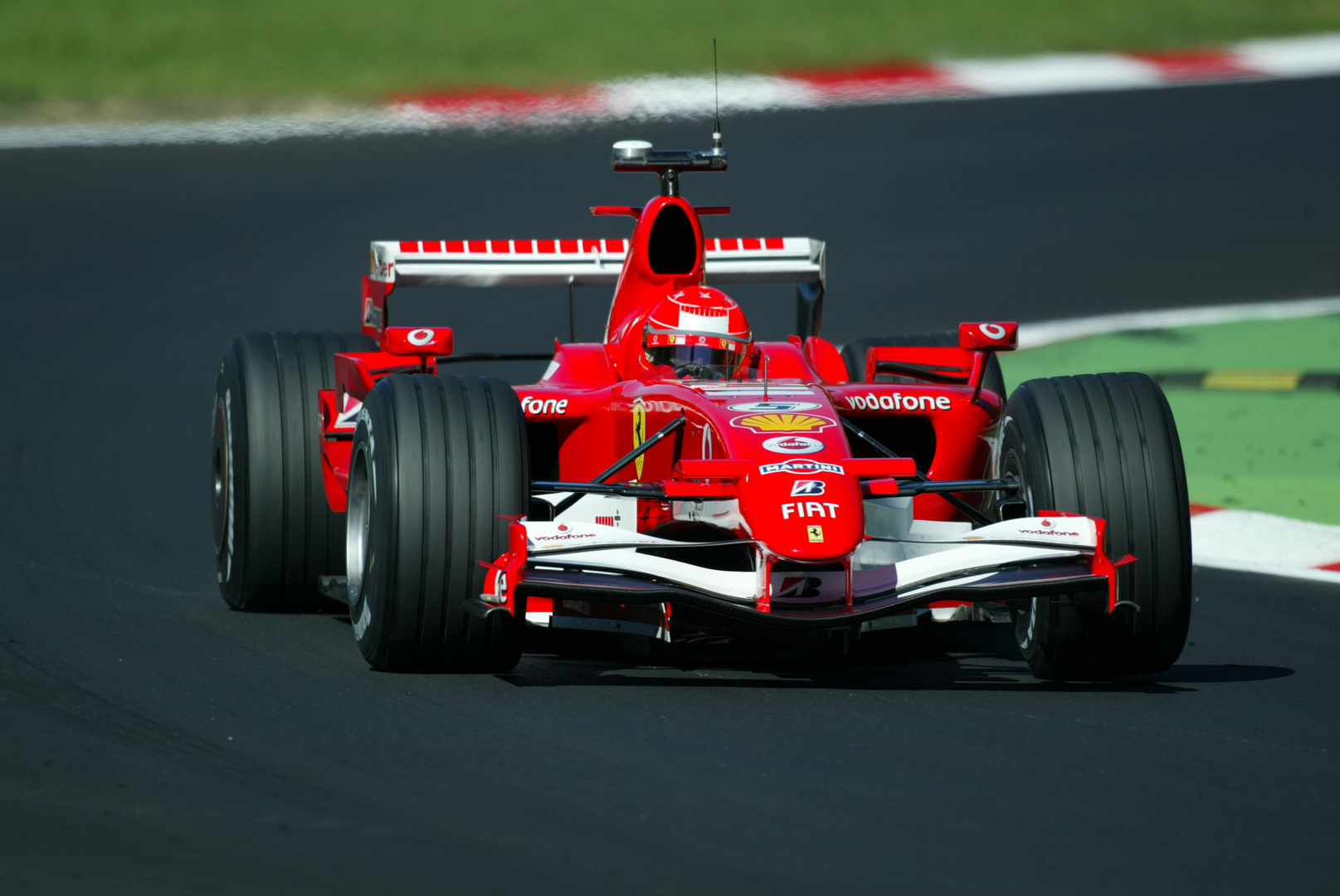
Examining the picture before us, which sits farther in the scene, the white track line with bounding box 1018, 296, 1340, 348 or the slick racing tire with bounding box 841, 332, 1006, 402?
the white track line with bounding box 1018, 296, 1340, 348

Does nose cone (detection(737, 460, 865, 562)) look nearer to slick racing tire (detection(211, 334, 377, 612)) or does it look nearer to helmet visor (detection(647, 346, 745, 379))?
helmet visor (detection(647, 346, 745, 379))

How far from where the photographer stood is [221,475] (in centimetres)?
880

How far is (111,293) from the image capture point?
17.8m

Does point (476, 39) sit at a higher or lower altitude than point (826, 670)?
higher

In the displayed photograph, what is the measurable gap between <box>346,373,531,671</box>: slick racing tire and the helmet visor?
1.37 metres

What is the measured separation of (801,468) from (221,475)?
3.56 metres

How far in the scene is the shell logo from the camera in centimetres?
646

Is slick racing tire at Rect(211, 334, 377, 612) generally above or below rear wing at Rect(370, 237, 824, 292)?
below

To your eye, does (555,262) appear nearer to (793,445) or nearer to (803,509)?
(793,445)

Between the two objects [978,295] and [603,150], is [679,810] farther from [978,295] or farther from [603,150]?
[603,150]

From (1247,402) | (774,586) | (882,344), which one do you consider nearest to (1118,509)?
(774,586)

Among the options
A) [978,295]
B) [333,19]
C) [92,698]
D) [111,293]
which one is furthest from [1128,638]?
[333,19]

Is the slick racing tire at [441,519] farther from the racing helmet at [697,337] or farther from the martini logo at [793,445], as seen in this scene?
the racing helmet at [697,337]

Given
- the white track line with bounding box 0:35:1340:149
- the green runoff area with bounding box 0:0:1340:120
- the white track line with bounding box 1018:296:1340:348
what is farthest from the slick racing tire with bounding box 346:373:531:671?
the green runoff area with bounding box 0:0:1340:120
